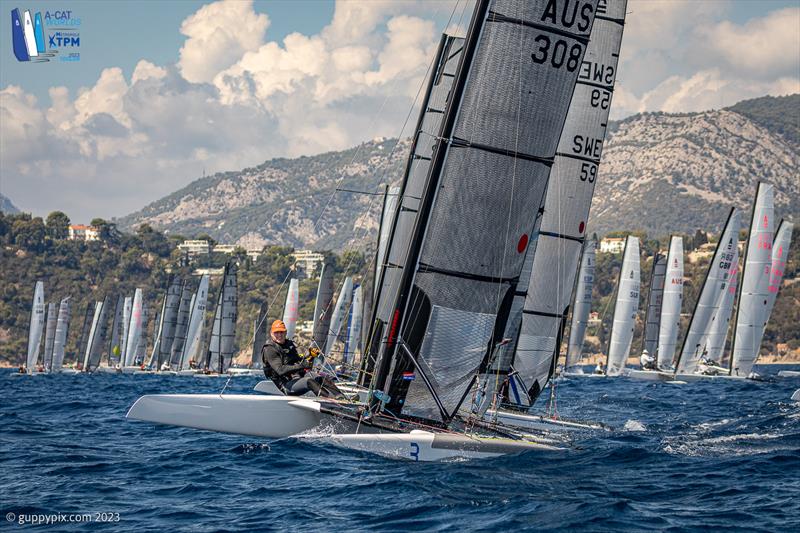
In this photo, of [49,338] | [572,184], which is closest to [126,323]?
[49,338]

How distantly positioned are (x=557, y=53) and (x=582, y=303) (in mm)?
29643

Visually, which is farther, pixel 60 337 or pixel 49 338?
pixel 49 338

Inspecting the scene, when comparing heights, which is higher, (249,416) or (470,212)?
(470,212)

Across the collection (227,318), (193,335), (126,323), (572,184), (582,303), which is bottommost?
(126,323)

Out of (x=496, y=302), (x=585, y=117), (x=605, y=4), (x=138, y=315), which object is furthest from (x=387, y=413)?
(x=138, y=315)

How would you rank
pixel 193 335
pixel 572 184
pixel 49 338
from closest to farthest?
pixel 572 184 < pixel 193 335 < pixel 49 338

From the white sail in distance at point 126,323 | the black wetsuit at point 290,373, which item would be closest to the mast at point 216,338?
the white sail in distance at point 126,323

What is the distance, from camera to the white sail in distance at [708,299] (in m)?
35.1

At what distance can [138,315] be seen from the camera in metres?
63.3

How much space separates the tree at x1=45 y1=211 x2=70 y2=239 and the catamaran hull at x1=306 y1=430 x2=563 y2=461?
15459 centimetres

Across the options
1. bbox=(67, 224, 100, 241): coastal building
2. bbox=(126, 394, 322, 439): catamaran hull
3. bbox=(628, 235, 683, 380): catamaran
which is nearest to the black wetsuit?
bbox=(126, 394, 322, 439): catamaran hull

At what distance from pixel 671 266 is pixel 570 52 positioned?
29.2m

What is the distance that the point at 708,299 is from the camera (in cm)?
3559

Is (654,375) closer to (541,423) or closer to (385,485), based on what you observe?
(541,423)
